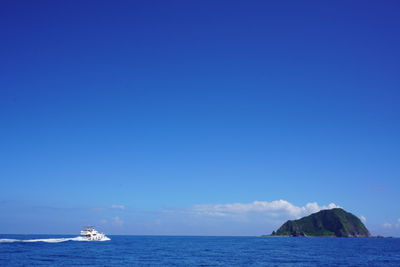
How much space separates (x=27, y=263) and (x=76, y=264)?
30.4 feet

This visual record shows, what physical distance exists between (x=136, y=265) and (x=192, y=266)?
36.1 ft

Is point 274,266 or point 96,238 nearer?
point 274,266

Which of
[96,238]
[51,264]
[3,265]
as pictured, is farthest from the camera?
[96,238]

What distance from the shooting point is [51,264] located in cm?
6319

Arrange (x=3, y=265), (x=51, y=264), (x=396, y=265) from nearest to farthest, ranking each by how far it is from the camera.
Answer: (x=3, y=265)
(x=51, y=264)
(x=396, y=265)

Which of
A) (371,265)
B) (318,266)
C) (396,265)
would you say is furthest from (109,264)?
(396,265)

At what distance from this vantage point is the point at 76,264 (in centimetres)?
6406

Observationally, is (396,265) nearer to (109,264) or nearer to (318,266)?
(318,266)

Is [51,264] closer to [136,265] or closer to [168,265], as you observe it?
[136,265]

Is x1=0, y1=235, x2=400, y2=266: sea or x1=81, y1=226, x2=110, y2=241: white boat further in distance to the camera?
x1=81, y1=226, x2=110, y2=241: white boat

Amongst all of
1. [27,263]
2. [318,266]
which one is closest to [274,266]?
[318,266]

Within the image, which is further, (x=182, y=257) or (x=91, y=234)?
(x=91, y=234)

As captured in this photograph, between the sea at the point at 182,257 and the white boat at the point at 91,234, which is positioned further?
the white boat at the point at 91,234

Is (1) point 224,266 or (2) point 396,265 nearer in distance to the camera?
(1) point 224,266
